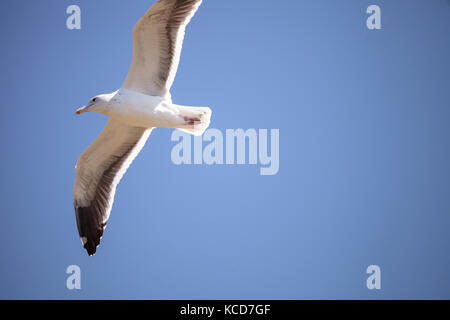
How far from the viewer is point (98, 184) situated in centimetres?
645

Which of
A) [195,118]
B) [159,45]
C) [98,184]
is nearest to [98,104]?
[159,45]

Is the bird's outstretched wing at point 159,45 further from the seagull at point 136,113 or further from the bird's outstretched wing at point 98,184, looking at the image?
the bird's outstretched wing at point 98,184

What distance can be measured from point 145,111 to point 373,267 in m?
4.92

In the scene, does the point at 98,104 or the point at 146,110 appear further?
the point at 146,110

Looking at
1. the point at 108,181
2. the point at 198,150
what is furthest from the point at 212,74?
the point at 108,181

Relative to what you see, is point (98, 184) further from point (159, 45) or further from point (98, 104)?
point (159, 45)

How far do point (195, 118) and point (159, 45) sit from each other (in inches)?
29.5

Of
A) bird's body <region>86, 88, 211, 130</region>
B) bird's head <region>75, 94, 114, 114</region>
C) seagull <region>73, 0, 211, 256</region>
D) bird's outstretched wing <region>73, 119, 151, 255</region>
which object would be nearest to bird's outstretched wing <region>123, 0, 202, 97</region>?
seagull <region>73, 0, 211, 256</region>

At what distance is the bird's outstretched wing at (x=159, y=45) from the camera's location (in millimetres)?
5605

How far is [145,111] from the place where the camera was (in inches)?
229

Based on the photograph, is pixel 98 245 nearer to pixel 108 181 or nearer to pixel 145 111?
pixel 108 181

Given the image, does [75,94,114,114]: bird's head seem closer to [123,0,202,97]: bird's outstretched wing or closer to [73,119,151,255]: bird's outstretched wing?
[123,0,202,97]: bird's outstretched wing

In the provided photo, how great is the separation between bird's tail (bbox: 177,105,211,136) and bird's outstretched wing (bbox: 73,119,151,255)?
714mm

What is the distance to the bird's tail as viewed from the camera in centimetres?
579
